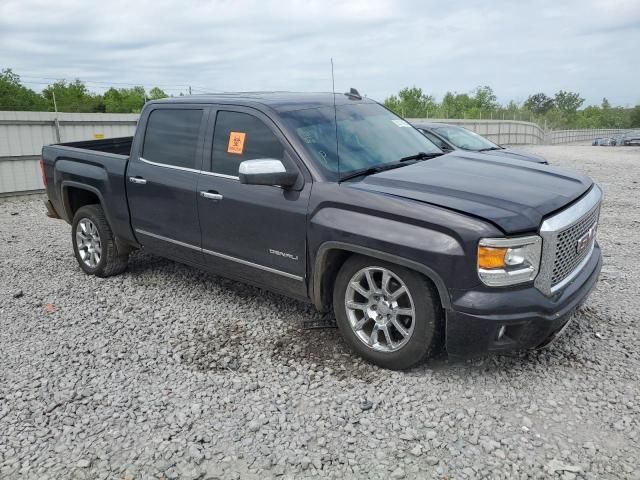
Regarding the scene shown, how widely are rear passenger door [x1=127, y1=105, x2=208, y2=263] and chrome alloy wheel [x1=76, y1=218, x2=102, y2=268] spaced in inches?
32.8

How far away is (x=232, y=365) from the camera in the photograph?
3.91 metres

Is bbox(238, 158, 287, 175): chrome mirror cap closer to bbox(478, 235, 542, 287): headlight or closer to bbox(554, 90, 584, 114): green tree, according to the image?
bbox(478, 235, 542, 287): headlight

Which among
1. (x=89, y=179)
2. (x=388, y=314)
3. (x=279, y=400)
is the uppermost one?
(x=89, y=179)

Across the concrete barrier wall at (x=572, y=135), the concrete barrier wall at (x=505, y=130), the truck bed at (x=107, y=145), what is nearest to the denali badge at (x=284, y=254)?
the truck bed at (x=107, y=145)

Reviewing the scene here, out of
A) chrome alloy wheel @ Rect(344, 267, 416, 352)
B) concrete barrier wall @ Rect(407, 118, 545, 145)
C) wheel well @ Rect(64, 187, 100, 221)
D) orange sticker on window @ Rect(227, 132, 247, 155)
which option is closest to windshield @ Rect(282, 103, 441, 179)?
orange sticker on window @ Rect(227, 132, 247, 155)

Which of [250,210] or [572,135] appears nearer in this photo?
[250,210]

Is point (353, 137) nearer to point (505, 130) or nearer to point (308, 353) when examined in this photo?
point (308, 353)

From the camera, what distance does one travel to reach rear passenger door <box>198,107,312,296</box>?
3971mm

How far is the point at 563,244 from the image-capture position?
341 centimetres

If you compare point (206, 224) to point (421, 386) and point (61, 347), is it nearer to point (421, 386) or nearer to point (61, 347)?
point (61, 347)

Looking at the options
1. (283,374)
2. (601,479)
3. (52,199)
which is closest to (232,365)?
(283,374)

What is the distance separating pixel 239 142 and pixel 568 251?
2547 millimetres

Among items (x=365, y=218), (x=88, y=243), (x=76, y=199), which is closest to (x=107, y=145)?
(x=76, y=199)

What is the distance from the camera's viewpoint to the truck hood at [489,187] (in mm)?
3217
